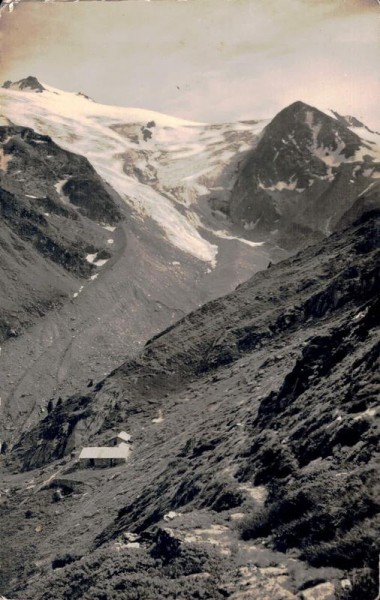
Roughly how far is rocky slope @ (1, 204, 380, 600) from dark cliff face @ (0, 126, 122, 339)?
152 feet

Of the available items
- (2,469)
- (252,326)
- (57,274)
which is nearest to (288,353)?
(252,326)

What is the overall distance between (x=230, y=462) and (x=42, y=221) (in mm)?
115664

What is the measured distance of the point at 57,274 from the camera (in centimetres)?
15512

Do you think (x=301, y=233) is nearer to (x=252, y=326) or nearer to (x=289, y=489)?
(x=252, y=326)

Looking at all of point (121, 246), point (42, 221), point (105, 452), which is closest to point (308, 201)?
point (121, 246)

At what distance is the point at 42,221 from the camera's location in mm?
164500

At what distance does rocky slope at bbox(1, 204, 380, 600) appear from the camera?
3838 centimetres

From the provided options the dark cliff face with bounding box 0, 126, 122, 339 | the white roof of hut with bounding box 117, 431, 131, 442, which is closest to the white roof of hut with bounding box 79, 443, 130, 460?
the white roof of hut with bounding box 117, 431, 131, 442

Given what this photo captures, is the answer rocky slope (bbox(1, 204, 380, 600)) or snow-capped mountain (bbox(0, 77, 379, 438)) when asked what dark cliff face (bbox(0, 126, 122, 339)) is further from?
rocky slope (bbox(1, 204, 380, 600))

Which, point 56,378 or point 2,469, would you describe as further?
point 56,378

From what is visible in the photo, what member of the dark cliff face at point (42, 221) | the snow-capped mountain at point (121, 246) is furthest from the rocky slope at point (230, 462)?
the dark cliff face at point (42, 221)

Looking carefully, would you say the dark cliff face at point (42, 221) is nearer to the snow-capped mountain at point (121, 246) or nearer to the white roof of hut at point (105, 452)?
the snow-capped mountain at point (121, 246)

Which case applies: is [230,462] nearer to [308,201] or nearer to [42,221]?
[42,221]

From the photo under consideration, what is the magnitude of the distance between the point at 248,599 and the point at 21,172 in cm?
14728
